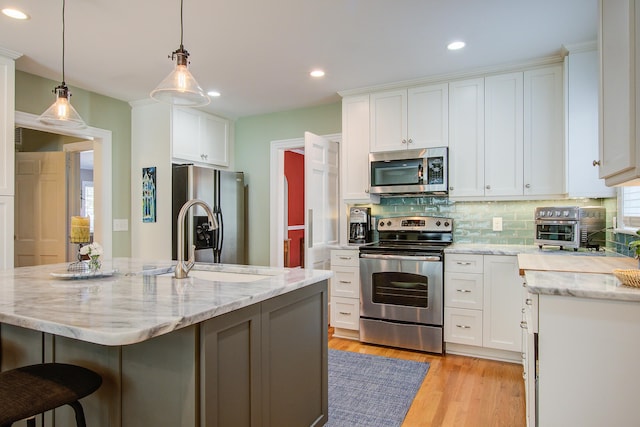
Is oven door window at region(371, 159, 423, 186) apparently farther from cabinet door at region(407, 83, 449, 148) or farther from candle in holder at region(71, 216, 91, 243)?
candle in holder at region(71, 216, 91, 243)

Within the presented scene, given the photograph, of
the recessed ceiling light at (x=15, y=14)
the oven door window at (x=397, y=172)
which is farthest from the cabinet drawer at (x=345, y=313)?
the recessed ceiling light at (x=15, y=14)

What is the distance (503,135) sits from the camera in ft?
11.1

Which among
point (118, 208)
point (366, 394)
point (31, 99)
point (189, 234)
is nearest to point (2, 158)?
point (31, 99)

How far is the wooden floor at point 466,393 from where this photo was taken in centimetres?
231

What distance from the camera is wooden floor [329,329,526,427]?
231cm

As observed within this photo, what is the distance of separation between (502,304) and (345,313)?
4.51ft

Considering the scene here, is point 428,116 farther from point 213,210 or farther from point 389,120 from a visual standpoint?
point 213,210

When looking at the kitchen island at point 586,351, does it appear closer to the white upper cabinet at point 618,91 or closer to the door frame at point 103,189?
the white upper cabinet at point 618,91

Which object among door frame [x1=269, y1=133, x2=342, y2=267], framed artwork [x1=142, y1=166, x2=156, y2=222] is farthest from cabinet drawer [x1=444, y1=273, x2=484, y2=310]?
framed artwork [x1=142, y1=166, x2=156, y2=222]

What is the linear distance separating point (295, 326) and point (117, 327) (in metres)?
0.91

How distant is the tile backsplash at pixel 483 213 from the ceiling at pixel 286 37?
1211 millimetres

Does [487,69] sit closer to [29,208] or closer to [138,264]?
[138,264]

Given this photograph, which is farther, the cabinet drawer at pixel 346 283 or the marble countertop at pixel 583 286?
the cabinet drawer at pixel 346 283

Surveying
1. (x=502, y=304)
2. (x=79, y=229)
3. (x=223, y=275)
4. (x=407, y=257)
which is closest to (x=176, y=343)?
(x=223, y=275)
